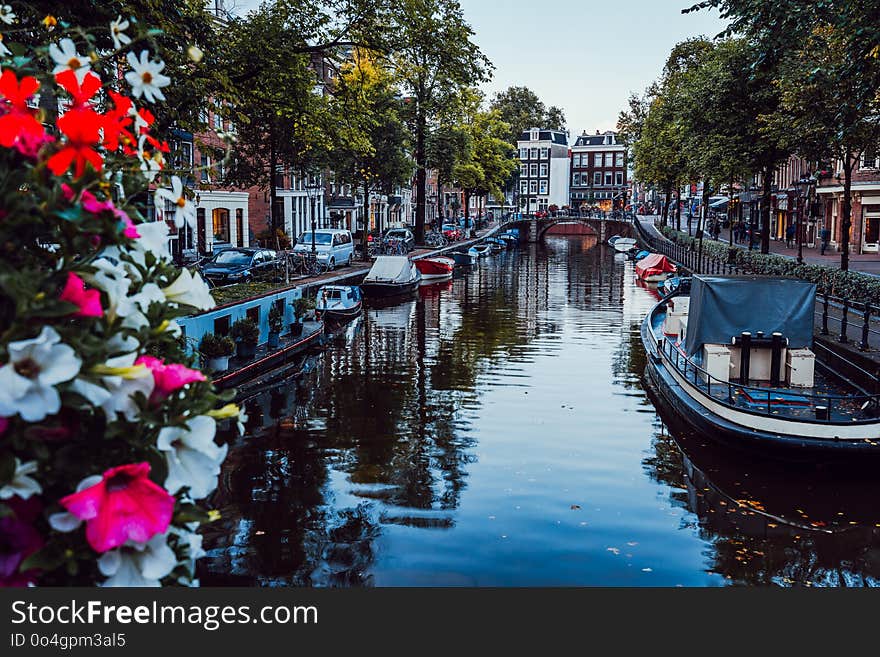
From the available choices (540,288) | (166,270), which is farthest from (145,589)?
(540,288)

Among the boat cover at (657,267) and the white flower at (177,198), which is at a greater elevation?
the white flower at (177,198)

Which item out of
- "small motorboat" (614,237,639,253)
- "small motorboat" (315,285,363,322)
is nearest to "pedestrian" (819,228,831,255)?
"small motorboat" (614,237,639,253)

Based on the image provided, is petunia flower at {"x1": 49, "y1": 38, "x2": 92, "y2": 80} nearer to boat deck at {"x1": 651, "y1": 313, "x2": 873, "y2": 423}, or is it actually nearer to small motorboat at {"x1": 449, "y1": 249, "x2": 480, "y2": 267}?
boat deck at {"x1": 651, "y1": 313, "x2": 873, "y2": 423}

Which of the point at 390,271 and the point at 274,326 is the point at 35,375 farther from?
the point at 390,271

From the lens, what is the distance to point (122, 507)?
8.22ft

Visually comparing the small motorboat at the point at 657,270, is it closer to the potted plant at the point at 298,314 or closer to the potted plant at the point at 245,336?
the potted plant at the point at 298,314

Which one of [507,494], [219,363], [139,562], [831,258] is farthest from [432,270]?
[139,562]

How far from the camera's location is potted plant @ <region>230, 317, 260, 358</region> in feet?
73.2

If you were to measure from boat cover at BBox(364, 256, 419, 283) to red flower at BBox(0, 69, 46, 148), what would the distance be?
37809 millimetres

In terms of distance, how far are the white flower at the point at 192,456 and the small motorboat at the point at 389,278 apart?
37.6 metres

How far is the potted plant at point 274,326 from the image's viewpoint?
975 inches

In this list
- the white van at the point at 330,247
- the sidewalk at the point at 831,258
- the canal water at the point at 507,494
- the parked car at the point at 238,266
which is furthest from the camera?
the white van at the point at 330,247

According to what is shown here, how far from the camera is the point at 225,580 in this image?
34.3 ft

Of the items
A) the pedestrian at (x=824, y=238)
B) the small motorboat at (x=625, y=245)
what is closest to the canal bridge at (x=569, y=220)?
the small motorboat at (x=625, y=245)
